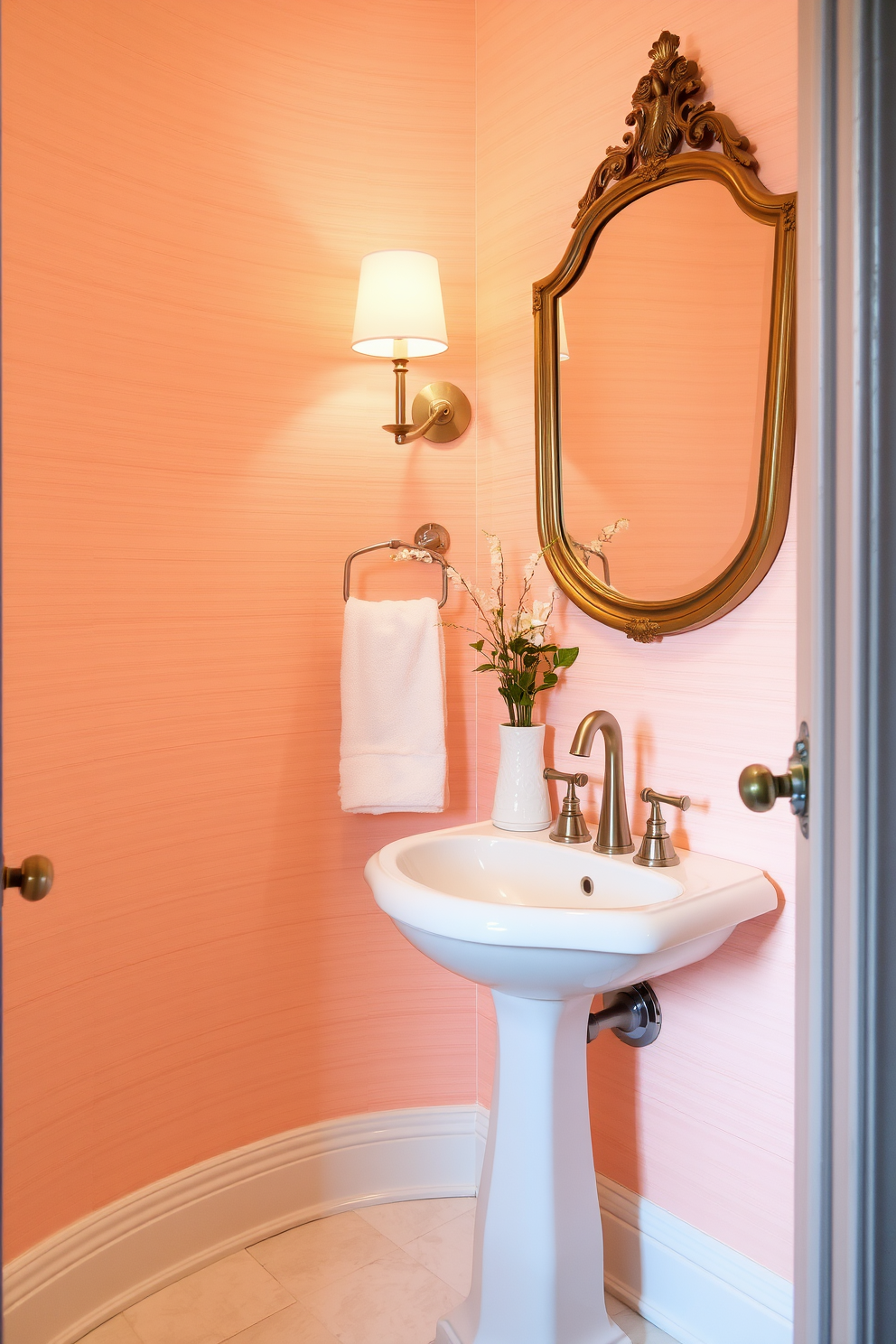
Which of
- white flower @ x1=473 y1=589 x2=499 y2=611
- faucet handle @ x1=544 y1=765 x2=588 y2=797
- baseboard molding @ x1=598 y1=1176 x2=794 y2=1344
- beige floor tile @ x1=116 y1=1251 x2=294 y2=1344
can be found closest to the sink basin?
faucet handle @ x1=544 y1=765 x2=588 y2=797

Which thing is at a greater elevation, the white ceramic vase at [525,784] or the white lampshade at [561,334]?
the white lampshade at [561,334]

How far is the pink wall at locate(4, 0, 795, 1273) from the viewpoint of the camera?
1567 millimetres

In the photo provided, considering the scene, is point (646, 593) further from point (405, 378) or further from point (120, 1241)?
point (120, 1241)

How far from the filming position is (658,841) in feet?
5.07

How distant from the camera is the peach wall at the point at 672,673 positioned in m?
1.48

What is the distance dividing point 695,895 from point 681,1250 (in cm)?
71

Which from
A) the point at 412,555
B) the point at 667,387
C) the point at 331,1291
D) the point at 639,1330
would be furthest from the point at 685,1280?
the point at 667,387

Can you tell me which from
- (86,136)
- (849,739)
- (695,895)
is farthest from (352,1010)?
(86,136)

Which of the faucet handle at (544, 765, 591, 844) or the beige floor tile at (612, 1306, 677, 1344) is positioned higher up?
the faucet handle at (544, 765, 591, 844)

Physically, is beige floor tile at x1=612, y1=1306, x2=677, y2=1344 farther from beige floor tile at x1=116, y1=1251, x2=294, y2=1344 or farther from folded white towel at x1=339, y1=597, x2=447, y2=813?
folded white towel at x1=339, y1=597, x2=447, y2=813

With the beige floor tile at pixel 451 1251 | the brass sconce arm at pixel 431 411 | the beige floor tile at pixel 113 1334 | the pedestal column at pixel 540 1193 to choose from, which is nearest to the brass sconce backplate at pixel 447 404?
the brass sconce arm at pixel 431 411

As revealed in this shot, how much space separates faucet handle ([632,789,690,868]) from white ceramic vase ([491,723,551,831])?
245mm

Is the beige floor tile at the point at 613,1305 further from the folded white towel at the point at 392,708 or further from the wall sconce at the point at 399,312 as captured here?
the wall sconce at the point at 399,312

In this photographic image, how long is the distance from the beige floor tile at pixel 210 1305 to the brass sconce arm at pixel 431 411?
1559 mm
